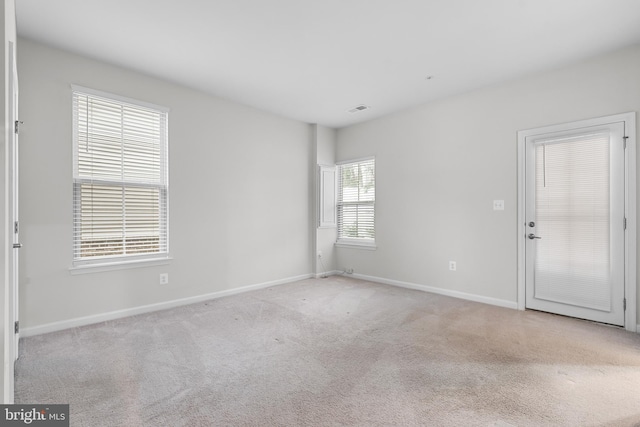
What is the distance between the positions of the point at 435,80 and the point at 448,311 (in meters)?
2.66

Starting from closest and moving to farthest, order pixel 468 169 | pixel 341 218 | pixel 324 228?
pixel 468 169 → pixel 324 228 → pixel 341 218

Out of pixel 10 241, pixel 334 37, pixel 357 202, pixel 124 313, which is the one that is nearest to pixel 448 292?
pixel 357 202

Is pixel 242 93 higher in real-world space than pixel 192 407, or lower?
higher

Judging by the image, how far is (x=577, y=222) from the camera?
3.29 meters

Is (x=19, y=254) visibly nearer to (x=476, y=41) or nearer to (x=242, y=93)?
(x=242, y=93)

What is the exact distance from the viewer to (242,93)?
409cm

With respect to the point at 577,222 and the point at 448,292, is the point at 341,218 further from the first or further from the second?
the point at 577,222

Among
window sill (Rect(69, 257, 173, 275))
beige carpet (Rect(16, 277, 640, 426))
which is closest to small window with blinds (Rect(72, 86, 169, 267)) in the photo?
window sill (Rect(69, 257, 173, 275))

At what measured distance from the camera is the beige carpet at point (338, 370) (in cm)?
175

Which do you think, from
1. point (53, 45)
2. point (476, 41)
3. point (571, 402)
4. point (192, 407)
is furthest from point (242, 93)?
point (571, 402)

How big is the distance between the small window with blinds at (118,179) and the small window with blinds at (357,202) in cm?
298

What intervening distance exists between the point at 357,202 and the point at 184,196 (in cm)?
282
